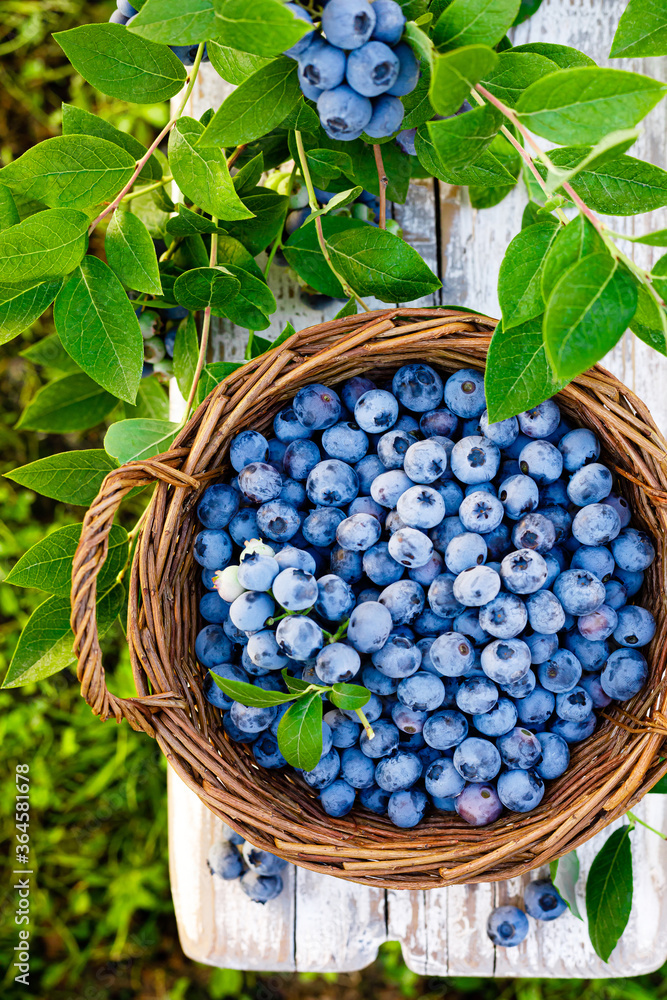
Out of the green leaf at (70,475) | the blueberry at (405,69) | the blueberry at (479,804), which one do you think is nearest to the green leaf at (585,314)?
the blueberry at (405,69)

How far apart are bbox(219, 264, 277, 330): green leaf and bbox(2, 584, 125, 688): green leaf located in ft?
1.41

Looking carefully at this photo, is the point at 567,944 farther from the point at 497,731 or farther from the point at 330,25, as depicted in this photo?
the point at 330,25

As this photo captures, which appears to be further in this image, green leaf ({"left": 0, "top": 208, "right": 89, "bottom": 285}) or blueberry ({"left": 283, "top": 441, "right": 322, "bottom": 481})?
blueberry ({"left": 283, "top": 441, "right": 322, "bottom": 481})

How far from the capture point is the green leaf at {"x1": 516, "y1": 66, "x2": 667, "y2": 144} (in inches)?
23.8

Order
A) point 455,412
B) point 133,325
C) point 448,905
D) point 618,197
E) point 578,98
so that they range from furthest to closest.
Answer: point 448,905
point 455,412
point 133,325
point 618,197
point 578,98

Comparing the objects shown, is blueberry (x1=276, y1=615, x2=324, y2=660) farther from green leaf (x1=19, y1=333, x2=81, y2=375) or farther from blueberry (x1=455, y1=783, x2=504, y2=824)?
green leaf (x1=19, y1=333, x2=81, y2=375)

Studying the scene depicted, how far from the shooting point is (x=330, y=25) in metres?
0.66

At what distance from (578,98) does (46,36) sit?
1887 millimetres

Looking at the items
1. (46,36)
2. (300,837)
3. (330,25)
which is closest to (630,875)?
(300,837)

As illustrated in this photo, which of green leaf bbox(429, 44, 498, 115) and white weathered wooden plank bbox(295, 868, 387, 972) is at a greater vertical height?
green leaf bbox(429, 44, 498, 115)

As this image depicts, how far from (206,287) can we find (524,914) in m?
1.07

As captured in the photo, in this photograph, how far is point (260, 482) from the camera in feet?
3.14

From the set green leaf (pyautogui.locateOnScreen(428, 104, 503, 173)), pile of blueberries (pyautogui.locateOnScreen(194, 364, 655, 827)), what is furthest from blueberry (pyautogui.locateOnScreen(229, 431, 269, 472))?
green leaf (pyautogui.locateOnScreen(428, 104, 503, 173))

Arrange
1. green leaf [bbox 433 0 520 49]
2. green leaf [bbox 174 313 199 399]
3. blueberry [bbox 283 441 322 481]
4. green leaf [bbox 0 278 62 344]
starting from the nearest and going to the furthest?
green leaf [bbox 433 0 520 49], green leaf [bbox 0 278 62 344], blueberry [bbox 283 441 322 481], green leaf [bbox 174 313 199 399]
